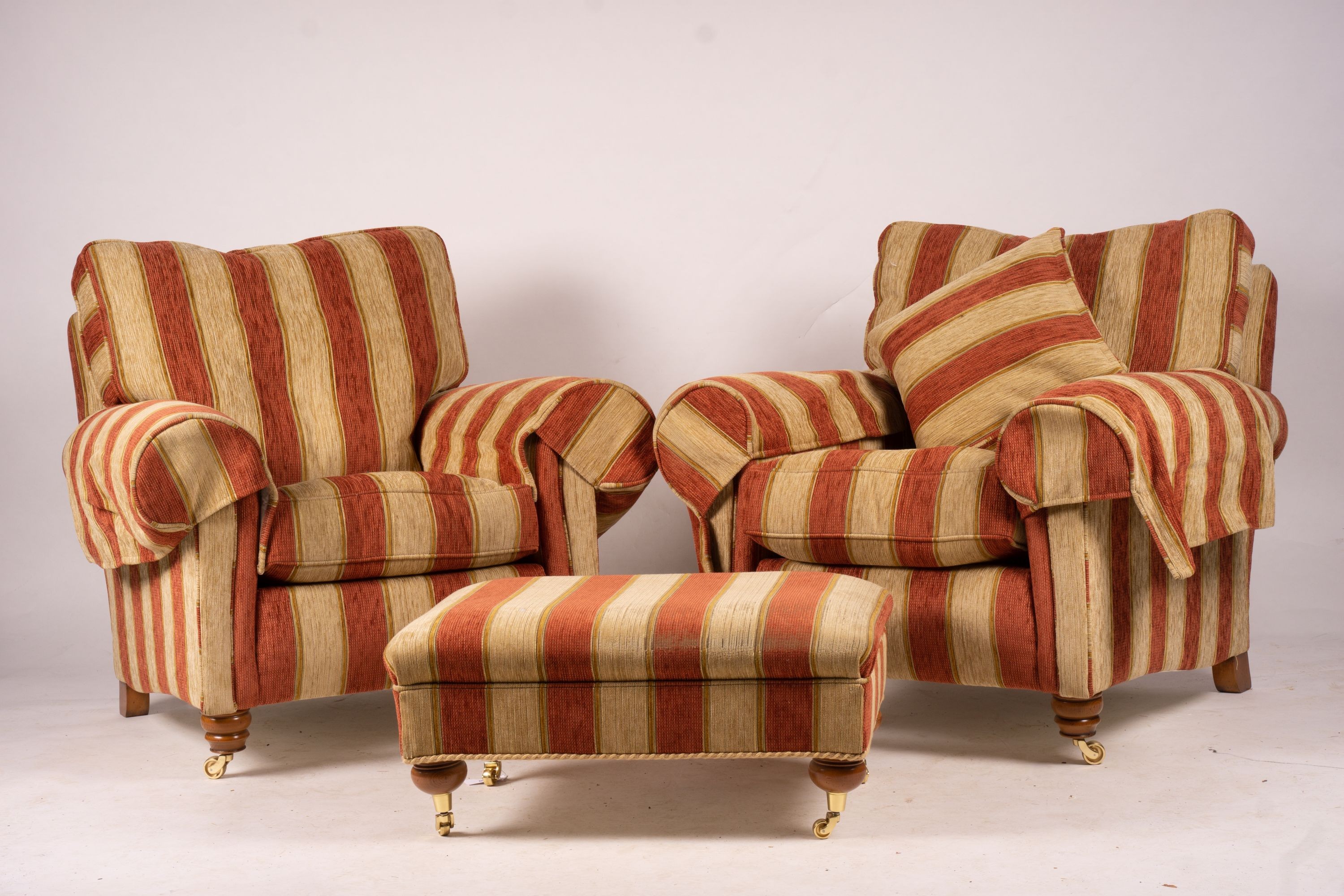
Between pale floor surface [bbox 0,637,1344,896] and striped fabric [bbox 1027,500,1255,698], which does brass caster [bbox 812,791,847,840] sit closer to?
pale floor surface [bbox 0,637,1344,896]

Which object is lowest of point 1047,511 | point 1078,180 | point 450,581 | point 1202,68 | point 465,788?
point 465,788

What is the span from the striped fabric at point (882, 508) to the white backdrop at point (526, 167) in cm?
125

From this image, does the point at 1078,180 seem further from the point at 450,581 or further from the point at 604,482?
the point at 450,581

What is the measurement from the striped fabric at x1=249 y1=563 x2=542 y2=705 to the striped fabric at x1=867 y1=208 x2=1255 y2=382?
3.77ft

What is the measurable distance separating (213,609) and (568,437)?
73 cm

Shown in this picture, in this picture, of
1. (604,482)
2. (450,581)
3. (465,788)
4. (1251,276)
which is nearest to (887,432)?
(604,482)

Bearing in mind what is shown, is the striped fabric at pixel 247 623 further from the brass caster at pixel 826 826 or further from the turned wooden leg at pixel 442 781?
the brass caster at pixel 826 826

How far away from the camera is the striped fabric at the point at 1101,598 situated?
1899 mm

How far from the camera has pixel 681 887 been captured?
1513mm

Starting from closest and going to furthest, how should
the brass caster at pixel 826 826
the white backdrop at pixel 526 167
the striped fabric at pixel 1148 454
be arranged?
the brass caster at pixel 826 826
the striped fabric at pixel 1148 454
the white backdrop at pixel 526 167

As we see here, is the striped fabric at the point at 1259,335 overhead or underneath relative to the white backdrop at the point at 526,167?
underneath

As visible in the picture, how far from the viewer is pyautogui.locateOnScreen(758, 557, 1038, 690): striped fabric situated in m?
1.96

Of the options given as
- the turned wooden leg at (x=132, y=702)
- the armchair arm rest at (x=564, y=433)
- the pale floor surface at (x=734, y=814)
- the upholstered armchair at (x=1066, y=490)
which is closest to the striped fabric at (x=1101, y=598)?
the upholstered armchair at (x=1066, y=490)

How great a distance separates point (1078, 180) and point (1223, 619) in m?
1.49
